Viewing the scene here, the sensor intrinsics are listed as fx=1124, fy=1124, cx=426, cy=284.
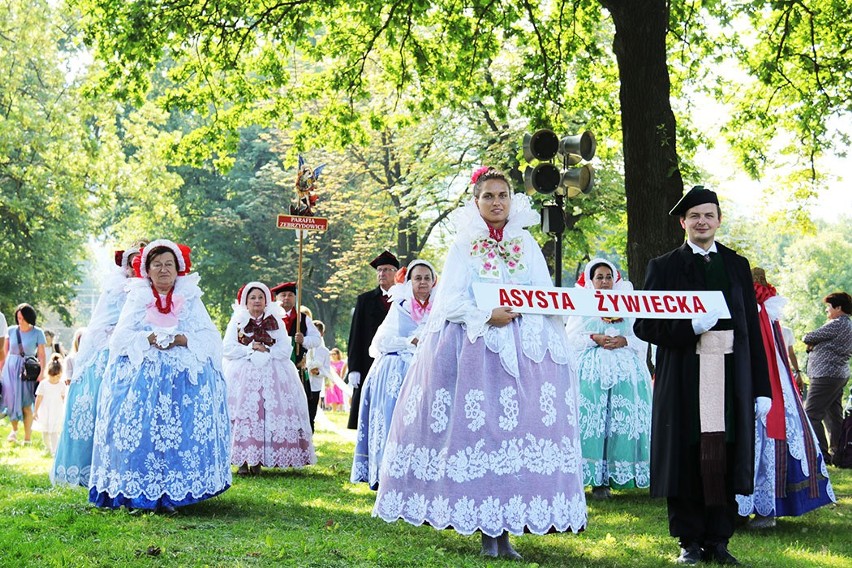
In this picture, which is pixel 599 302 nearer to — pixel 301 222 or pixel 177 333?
pixel 177 333

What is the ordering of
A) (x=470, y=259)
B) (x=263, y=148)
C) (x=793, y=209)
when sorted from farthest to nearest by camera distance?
(x=263, y=148), (x=793, y=209), (x=470, y=259)

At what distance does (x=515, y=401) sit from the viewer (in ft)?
22.2

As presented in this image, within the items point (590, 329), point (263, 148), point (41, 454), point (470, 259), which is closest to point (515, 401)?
point (470, 259)

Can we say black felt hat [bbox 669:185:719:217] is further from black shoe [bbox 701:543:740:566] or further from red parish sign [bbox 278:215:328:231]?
→ red parish sign [bbox 278:215:328:231]

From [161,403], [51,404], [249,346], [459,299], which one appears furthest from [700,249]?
[51,404]

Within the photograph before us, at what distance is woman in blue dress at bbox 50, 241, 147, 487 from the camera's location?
32.3ft

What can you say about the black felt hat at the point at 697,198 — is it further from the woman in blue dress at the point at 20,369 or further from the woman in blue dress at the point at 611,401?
the woman in blue dress at the point at 20,369

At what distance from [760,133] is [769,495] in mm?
10155

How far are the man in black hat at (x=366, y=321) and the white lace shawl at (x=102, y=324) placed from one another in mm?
2803

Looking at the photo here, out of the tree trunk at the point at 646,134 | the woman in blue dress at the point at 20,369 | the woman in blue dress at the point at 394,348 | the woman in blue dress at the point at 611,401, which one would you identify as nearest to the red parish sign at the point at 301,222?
the woman in blue dress at the point at 394,348

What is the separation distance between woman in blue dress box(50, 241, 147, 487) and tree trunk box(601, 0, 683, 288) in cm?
477

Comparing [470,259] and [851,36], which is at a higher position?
[851,36]

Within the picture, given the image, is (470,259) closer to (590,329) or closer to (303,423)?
(590,329)

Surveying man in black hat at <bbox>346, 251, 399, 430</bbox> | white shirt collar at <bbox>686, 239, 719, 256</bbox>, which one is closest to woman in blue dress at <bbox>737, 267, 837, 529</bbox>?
white shirt collar at <bbox>686, 239, 719, 256</bbox>
